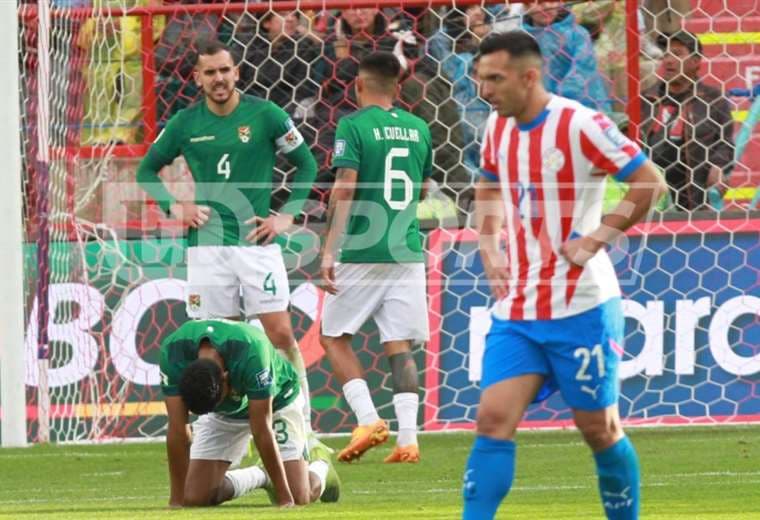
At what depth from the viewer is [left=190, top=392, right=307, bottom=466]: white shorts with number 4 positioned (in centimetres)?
771

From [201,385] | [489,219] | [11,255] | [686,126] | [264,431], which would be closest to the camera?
[489,219]

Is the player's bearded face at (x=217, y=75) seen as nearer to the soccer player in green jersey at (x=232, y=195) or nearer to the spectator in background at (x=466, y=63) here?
the soccer player in green jersey at (x=232, y=195)

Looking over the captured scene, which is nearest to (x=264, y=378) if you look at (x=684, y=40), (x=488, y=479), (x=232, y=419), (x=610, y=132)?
(x=232, y=419)

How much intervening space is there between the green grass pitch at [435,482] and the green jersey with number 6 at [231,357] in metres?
0.49

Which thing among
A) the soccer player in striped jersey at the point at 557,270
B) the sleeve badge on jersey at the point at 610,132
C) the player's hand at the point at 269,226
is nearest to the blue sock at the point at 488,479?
the soccer player in striped jersey at the point at 557,270

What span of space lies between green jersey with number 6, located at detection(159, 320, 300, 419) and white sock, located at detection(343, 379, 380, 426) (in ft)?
7.39

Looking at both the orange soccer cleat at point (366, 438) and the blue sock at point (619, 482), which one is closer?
the blue sock at point (619, 482)

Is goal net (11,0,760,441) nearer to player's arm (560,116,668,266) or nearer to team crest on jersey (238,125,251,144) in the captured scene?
team crest on jersey (238,125,251,144)

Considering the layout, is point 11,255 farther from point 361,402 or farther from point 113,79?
point 361,402

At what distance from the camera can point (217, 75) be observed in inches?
373

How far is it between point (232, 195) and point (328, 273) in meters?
0.69

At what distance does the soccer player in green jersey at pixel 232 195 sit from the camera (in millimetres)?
9586

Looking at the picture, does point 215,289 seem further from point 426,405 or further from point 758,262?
point 758,262

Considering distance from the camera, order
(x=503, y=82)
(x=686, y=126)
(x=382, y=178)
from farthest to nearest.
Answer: (x=686, y=126), (x=382, y=178), (x=503, y=82)
